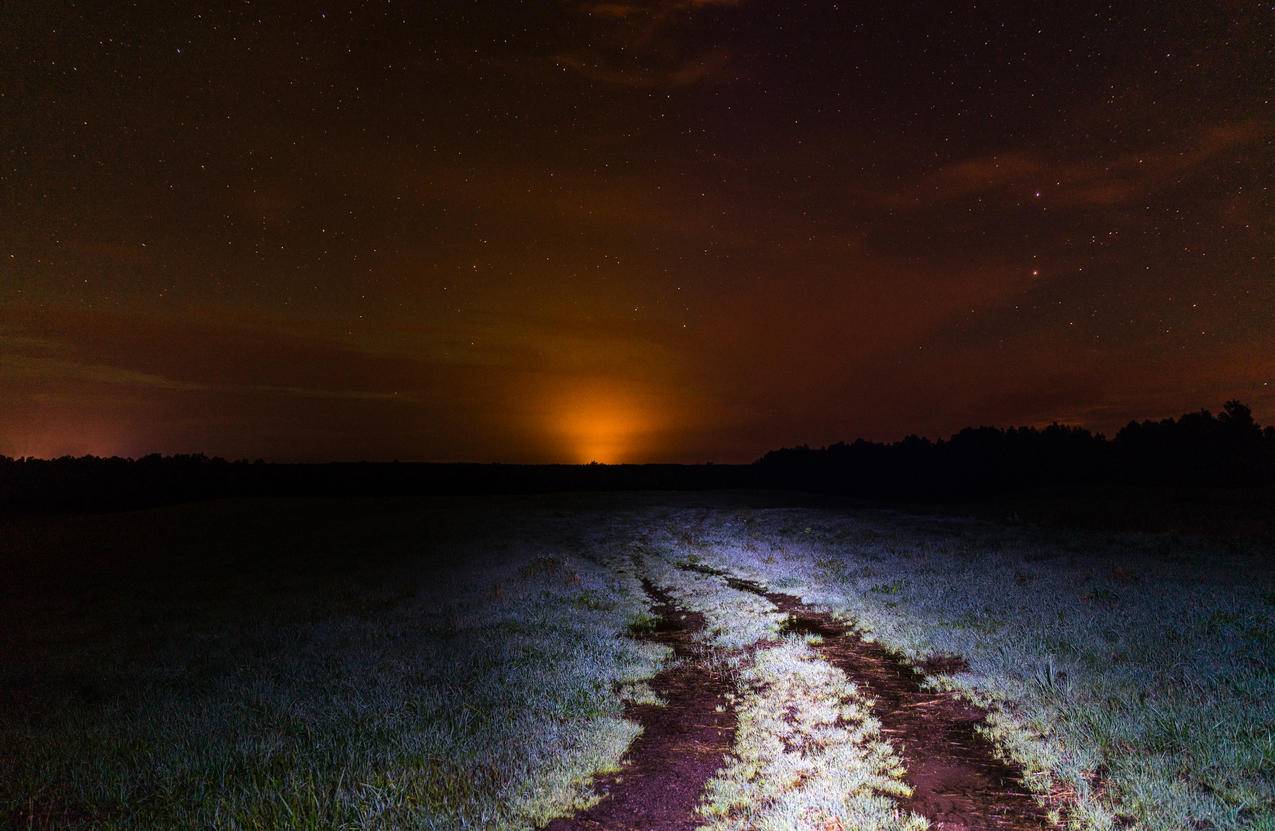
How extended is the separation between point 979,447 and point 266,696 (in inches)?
4260

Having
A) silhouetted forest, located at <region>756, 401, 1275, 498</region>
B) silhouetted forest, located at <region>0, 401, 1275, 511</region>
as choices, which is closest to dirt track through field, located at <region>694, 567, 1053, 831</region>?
silhouetted forest, located at <region>0, 401, 1275, 511</region>

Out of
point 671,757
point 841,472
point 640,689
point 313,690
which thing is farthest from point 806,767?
point 841,472

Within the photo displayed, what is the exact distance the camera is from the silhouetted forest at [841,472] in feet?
241

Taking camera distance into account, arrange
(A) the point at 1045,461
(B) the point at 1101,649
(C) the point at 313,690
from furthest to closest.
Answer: (A) the point at 1045,461, (B) the point at 1101,649, (C) the point at 313,690

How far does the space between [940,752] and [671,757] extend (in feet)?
11.9

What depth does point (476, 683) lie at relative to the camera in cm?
1233

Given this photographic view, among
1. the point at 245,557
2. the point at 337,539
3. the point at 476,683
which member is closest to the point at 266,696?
the point at 476,683

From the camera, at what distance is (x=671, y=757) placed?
9062 millimetres

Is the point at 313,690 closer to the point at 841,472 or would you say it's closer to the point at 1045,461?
the point at 1045,461

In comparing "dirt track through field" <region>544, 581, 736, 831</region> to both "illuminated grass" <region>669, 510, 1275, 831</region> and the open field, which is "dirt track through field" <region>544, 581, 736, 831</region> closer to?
the open field

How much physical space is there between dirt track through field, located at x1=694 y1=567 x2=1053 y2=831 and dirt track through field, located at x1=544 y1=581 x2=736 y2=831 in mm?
2440

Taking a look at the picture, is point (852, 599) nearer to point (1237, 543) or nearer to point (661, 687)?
point (661, 687)

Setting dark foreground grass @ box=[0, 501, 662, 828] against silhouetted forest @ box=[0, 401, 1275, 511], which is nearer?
dark foreground grass @ box=[0, 501, 662, 828]

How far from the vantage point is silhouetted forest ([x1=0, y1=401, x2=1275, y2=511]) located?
2886 inches
